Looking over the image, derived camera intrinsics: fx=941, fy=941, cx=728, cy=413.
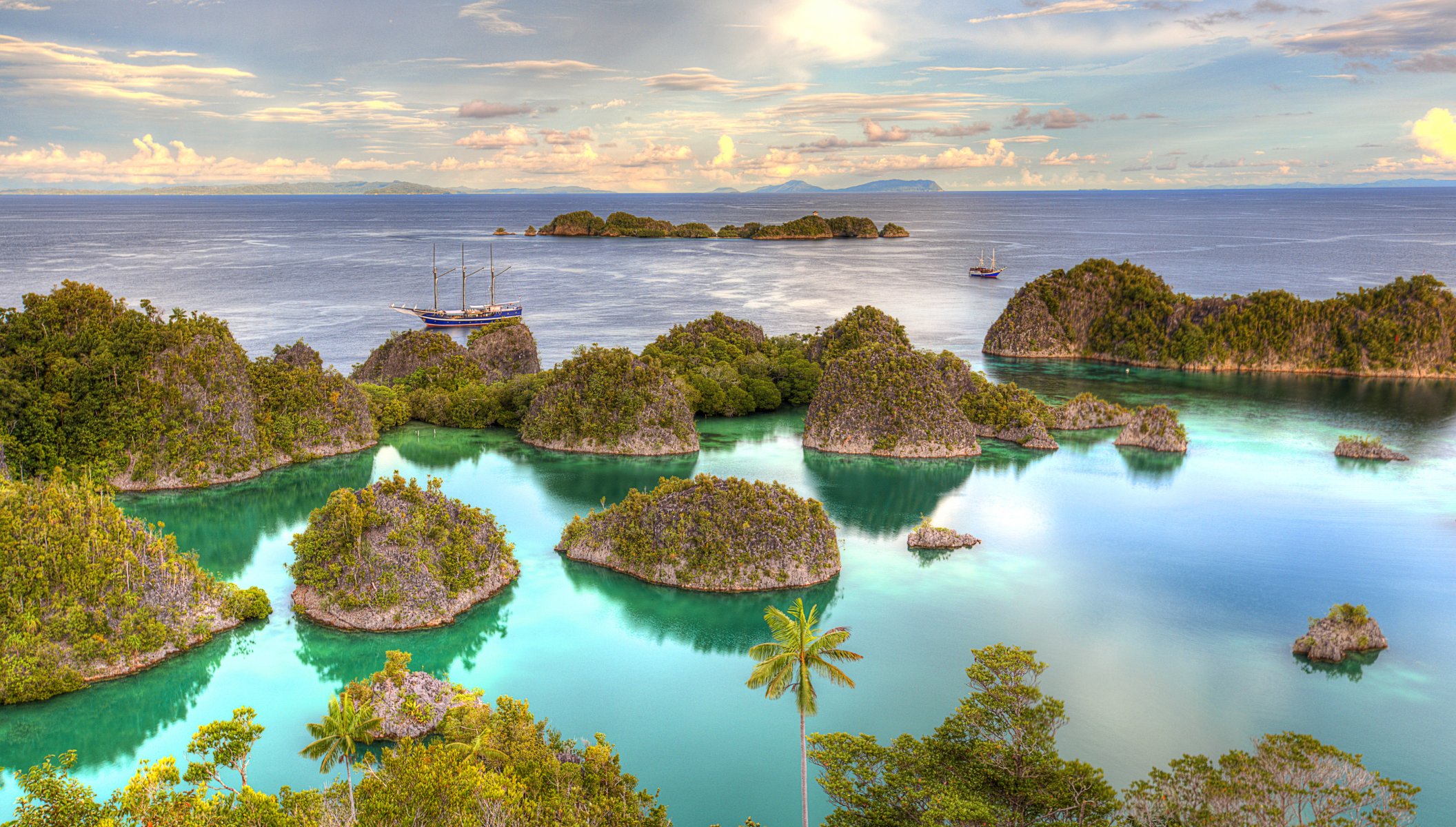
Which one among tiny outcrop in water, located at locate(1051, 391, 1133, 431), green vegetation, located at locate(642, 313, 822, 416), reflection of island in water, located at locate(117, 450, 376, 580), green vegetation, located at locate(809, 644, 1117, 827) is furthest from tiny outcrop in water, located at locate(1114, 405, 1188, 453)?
reflection of island in water, located at locate(117, 450, 376, 580)

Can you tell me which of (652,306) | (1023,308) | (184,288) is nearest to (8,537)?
(1023,308)

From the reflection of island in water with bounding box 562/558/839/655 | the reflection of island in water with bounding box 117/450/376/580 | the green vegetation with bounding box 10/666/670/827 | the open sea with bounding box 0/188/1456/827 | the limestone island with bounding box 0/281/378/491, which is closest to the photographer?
the green vegetation with bounding box 10/666/670/827

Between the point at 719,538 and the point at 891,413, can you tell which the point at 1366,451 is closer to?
the point at 891,413

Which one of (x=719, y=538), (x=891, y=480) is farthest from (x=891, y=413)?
(x=719, y=538)

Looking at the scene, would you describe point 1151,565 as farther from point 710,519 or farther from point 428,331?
point 428,331

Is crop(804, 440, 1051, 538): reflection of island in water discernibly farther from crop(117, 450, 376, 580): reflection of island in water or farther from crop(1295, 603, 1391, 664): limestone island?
crop(117, 450, 376, 580): reflection of island in water

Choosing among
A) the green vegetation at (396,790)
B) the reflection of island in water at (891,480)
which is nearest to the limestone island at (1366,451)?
the reflection of island in water at (891,480)

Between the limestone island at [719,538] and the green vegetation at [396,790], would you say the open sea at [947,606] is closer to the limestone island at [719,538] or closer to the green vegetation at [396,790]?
the limestone island at [719,538]
